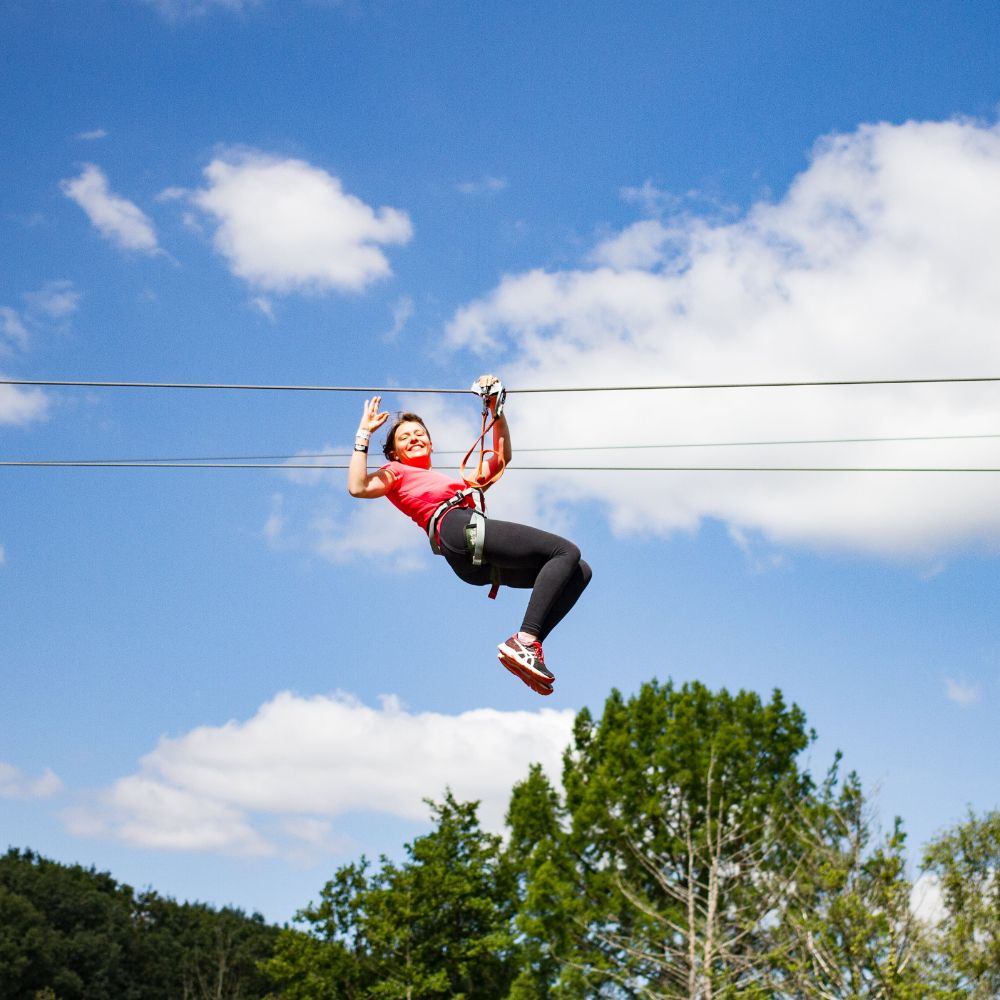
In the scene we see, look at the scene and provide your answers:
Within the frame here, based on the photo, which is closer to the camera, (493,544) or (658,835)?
(493,544)

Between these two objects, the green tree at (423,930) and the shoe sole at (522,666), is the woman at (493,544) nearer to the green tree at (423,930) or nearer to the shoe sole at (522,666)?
the shoe sole at (522,666)

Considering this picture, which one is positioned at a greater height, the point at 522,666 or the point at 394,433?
the point at 394,433

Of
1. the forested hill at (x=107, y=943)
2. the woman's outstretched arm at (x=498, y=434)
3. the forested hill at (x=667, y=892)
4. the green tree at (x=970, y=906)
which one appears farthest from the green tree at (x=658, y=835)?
the forested hill at (x=107, y=943)

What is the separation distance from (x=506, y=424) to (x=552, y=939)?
21.5m

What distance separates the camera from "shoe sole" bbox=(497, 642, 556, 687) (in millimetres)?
5344

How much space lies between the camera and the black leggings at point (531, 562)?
5.51m

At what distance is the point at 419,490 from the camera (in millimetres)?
5867

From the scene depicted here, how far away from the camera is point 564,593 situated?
18.6ft

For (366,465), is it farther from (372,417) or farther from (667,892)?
(667,892)

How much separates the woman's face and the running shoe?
4.14 feet

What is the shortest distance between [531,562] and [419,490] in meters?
0.76

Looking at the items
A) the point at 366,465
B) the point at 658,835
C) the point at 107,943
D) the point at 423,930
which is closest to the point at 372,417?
the point at 366,465

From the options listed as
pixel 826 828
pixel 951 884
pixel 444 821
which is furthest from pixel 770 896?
pixel 444 821

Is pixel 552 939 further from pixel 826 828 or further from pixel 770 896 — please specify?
pixel 826 828
